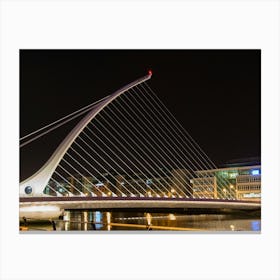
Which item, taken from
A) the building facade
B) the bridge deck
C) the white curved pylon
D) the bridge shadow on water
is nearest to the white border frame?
the bridge shadow on water

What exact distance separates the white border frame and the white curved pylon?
15.8ft

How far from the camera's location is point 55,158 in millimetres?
14812

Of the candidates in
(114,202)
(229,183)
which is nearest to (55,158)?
(114,202)

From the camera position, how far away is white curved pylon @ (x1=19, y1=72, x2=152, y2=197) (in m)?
13.6

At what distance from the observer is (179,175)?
41531 mm

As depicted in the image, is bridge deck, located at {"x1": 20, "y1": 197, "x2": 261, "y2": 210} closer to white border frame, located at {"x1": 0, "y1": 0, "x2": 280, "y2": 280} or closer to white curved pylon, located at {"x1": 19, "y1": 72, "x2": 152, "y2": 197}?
white curved pylon, located at {"x1": 19, "y1": 72, "x2": 152, "y2": 197}
